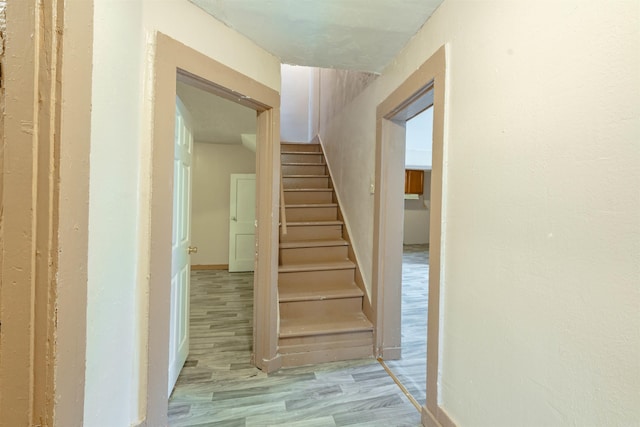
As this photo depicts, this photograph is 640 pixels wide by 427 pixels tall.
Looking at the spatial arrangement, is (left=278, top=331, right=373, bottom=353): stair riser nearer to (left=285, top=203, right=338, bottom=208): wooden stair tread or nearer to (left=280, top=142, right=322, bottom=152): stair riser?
(left=285, top=203, right=338, bottom=208): wooden stair tread

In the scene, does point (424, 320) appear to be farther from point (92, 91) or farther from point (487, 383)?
point (92, 91)

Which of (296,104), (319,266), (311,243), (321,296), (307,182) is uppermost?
(296,104)

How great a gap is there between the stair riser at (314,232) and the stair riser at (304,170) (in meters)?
1.05

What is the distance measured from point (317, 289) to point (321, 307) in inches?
7.1

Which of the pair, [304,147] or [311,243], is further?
[304,147]

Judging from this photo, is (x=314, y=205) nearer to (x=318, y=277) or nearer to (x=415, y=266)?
(x=318, y=277)

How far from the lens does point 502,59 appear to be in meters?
1.05

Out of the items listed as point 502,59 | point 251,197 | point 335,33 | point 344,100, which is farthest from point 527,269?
point 251,197

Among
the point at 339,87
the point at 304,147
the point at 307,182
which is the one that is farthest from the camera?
the point at 304,147

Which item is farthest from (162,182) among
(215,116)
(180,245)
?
(215,116)

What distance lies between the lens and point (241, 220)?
495 cm

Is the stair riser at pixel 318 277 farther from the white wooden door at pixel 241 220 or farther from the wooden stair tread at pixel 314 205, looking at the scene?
the white wooden door at pixel 241 220

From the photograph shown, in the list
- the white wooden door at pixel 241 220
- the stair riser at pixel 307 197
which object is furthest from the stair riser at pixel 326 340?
the white wooden door at pixel 241 220

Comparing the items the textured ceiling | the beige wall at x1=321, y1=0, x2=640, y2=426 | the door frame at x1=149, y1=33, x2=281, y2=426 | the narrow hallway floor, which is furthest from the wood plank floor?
the textured ceiling
